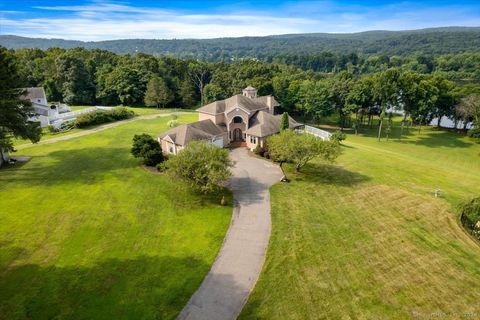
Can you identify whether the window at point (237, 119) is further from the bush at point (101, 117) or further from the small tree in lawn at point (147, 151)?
the bush at point (101, 117)

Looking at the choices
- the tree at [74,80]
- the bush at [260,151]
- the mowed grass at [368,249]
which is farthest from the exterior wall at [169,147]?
the tree at [74,80]

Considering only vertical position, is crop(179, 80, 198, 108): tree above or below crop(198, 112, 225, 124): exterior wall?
above

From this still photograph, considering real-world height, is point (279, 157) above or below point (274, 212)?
above

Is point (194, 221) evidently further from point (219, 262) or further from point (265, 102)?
point (265, 102)

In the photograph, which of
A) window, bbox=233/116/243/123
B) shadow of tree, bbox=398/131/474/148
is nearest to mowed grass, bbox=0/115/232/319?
window, bbox=233/116/243/123

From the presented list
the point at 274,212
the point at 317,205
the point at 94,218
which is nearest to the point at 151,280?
the point at 94,218

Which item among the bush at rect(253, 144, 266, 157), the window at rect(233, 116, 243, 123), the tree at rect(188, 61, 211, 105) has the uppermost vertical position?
the tree at rect(188, 61, 211, 105)

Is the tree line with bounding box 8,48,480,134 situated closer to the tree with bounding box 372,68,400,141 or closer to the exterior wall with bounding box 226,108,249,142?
the tree with bounding box 372,68,400,141
